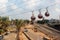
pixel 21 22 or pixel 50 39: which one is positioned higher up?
pixel 21 22

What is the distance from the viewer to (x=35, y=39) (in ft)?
98.8

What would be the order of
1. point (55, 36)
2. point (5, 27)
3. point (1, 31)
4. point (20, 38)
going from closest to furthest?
1. point (55, 36)
2. point (20, 38)
3. point (1, 31)
4. point (5, 27)

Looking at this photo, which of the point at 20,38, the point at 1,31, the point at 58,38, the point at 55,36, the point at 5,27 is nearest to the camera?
the point at 58,38

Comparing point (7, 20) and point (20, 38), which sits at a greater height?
point (7, 20)

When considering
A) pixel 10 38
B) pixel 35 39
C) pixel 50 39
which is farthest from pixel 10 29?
pixel 50 39

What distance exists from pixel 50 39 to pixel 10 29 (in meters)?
20.8

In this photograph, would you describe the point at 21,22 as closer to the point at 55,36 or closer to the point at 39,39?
the point at 39,39

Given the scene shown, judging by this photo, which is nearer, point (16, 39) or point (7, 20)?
point (16, 39)

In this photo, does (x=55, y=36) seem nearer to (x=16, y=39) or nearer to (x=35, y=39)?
(x=35, y=39)

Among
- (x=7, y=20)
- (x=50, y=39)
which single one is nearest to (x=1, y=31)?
(x=7, y=20)

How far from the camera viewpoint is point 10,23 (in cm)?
4881

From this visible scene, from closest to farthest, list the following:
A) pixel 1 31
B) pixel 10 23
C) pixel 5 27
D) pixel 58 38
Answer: pixel 58 38
pixel 1 31
pixel 5 27
pixel 10 23

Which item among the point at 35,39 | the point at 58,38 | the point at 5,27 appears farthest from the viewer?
the point at 5,27

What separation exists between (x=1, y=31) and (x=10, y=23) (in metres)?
7.24
